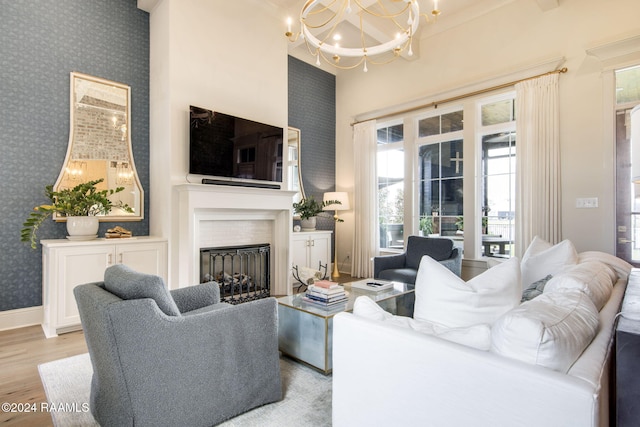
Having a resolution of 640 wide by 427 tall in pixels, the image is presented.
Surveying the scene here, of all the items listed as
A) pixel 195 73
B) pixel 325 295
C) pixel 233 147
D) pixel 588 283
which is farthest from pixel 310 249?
pixel 588 283

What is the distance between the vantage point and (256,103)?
4418 millimetres

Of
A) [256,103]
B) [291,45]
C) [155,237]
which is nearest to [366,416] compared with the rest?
[155,237]

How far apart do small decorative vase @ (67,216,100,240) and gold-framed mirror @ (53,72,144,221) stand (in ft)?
0.90

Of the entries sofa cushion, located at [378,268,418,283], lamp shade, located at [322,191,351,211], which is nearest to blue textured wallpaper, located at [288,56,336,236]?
lamp shade, located at [322,191,351,211]

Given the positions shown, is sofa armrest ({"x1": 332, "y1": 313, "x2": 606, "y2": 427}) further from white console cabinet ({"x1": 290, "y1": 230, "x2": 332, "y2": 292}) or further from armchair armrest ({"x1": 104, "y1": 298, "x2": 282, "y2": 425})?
white console cabinet ({"x1": 290, "y1": 230, "x2": 332, "y2": 292})

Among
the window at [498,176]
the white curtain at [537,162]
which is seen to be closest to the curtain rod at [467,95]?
the white curtain at [537,162]

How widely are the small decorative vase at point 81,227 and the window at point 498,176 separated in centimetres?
448

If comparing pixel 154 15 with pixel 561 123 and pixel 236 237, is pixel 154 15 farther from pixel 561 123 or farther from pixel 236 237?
pixel 561 123

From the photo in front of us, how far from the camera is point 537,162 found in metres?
3.98

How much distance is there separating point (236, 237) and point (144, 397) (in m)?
2.81

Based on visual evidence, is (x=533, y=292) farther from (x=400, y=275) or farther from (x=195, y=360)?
(x=400, y=275)

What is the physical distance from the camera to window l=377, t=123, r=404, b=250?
18.1 feet

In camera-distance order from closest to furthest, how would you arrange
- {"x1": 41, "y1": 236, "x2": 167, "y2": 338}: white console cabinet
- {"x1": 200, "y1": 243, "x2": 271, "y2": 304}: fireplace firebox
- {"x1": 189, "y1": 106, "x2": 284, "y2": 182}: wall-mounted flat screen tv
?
1. {"x1": 41, "y1": 236, "x2": 167, "y2": 338}: white console cabinet
2. {"x1": 189, "y1": 106, "x2": 284, "y2": 182}: wall-mounted flat screen tv
3. {"x1": 200, "y1": 243, "x2": 271, "y2": 304}: fireplace firebox

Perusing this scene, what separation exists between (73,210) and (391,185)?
4.20 m
